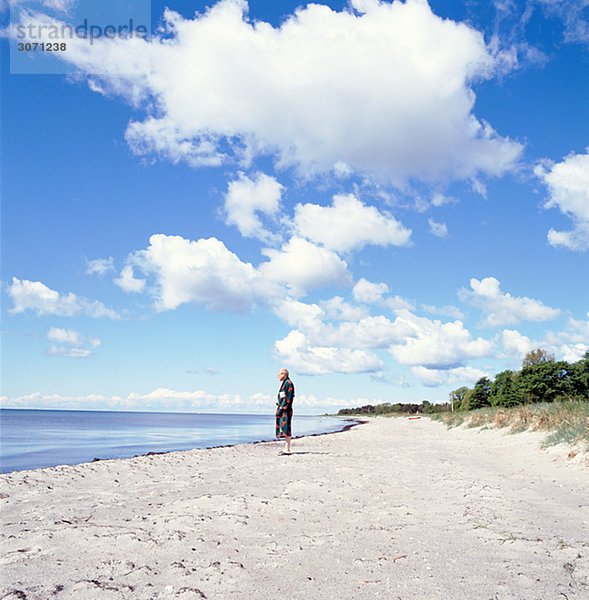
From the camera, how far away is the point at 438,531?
186 inches

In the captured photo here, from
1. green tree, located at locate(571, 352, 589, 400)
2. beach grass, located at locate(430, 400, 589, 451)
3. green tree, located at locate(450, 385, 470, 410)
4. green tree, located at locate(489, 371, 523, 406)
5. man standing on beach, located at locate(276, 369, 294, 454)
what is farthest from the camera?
green tree, located at locate(450, 385, 470, 410)

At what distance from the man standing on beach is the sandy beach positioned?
11.5 ft

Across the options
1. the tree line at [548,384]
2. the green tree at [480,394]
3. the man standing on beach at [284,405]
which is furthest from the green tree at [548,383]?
the man standing on beach at [284,405]

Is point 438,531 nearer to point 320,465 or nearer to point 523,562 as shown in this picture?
point 523,562

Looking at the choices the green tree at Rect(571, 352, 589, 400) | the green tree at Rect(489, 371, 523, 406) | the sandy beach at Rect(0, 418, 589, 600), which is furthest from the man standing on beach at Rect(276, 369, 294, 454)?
the green tree at Rect(489, 371, 523, 406)

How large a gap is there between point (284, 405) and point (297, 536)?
762 cm

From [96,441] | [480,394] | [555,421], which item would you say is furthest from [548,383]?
[96,441]

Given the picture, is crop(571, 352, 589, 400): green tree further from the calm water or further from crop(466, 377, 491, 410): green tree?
the calm water

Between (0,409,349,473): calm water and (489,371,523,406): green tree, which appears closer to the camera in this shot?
(0,409,349,473): calm water

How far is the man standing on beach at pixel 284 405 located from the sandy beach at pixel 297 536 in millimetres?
3500

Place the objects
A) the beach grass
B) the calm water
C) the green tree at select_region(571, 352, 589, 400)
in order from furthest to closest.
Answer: the green tree at select_region(571, 352, 589, 400), the calm water, the beach grass

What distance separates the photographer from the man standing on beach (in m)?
12.2

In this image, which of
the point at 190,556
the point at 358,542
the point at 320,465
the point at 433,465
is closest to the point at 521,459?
the point at 433,465

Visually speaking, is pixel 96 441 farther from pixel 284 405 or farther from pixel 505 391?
pixel 505 391
